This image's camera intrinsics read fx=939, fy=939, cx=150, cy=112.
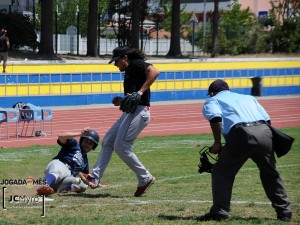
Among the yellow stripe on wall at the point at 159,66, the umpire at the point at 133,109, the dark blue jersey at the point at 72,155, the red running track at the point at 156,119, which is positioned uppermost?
the umpire at the point at 133,109

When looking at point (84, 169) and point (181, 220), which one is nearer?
point (181, 220)

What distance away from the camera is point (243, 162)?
387 inches

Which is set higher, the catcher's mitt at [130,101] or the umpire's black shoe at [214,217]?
the catcher's mitt at [130,101]

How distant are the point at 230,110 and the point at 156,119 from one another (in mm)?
20683

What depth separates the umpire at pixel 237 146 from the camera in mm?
9688

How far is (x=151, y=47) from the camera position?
191 feet

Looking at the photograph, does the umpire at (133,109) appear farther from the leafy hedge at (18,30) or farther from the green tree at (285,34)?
the green tree at (285,34)

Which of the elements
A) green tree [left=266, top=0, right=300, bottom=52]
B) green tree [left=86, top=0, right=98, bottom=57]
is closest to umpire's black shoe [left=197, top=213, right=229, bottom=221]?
green tree [left=86, top=0, right=98, bottom=57]

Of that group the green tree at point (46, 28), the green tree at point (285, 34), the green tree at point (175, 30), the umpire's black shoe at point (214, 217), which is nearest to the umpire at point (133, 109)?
the umpire's black shoe at point (214, 217)

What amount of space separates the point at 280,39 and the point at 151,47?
8133 mm

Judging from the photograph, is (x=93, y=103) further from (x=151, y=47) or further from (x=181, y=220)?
(x=181, y=220)

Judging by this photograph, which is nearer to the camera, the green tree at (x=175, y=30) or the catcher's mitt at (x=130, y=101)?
the catcher's mitt at (x=130, y=101)

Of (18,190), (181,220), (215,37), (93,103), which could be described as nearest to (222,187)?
(181,220)

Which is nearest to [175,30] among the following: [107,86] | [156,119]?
[107,86]
